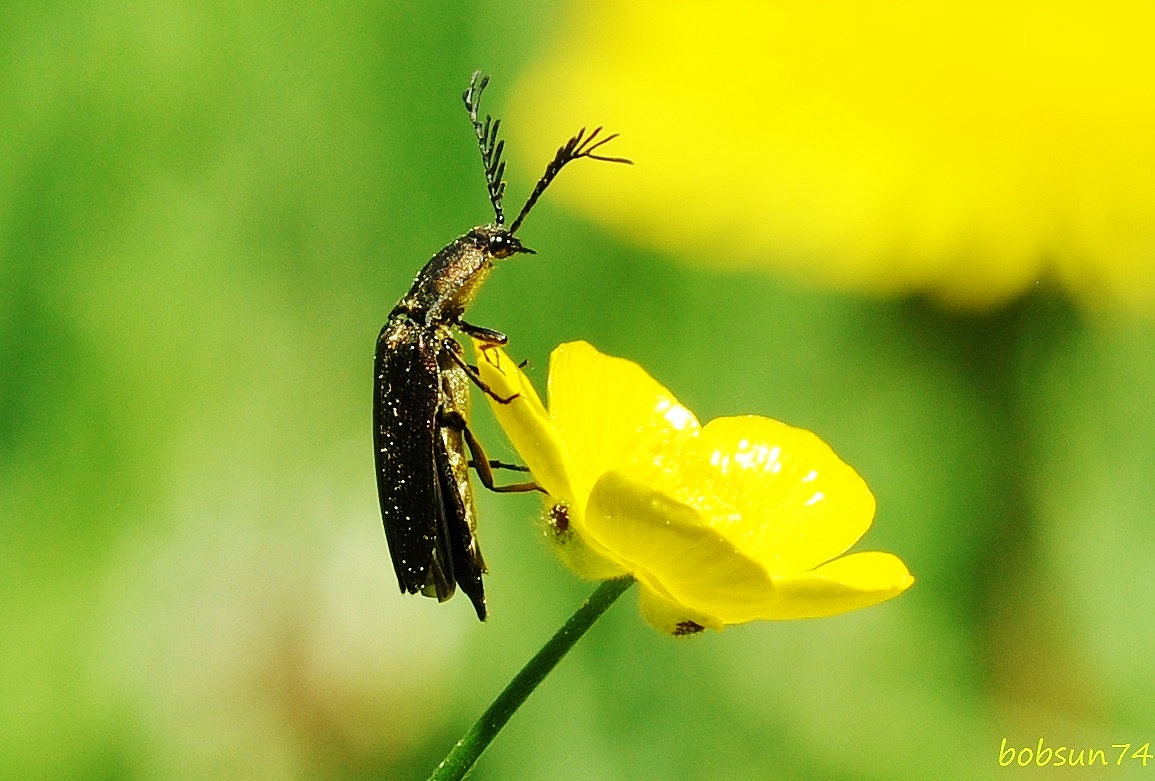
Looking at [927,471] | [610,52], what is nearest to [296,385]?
[610,52]

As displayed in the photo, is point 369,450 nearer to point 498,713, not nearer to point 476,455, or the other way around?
point 476,455

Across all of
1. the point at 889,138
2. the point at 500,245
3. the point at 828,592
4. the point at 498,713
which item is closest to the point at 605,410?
the point at 500,245

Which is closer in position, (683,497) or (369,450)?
(683,497)

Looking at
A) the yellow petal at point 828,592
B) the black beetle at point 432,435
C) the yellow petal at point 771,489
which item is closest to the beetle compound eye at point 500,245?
the black beetle at point 432,435

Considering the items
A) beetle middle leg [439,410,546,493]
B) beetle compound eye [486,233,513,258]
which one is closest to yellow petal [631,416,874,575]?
beetle middle leg [439,410,546,493]

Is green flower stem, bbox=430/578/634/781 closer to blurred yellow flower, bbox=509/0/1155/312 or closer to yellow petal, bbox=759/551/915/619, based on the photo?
yellow petal, bbox=759/551/915/619

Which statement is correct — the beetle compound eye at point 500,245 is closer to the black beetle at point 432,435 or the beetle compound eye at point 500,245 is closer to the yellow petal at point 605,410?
the black beetle at point 432,435
